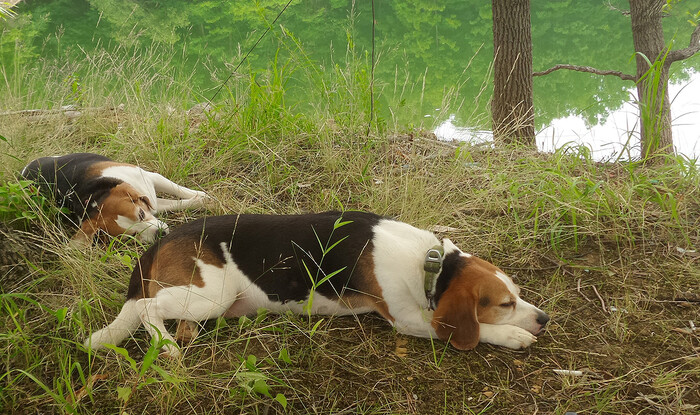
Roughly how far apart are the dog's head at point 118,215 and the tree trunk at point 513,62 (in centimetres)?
397

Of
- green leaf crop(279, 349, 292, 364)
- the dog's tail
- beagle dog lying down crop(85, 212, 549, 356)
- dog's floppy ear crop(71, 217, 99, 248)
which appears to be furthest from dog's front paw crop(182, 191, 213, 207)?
green leaf crop(279, 349, 292, 364)

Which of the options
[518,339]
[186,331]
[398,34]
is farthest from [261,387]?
[398,34]

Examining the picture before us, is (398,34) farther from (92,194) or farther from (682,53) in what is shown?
(92,194)

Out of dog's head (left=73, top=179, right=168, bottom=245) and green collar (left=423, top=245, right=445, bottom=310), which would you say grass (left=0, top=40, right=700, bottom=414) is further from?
green collar (left=423, top=245, right=445, bottom=310)

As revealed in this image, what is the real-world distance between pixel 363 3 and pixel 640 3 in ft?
58.9

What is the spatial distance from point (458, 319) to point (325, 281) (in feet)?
2.49

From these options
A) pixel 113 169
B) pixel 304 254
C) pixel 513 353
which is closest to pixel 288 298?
pixel 304 254

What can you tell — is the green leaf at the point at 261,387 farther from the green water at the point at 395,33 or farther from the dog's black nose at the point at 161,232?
the green water at the point at 395,33

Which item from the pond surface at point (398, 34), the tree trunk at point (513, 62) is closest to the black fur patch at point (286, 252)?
the tree trunk at point (513, 62)

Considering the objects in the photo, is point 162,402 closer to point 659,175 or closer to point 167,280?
point 167,280

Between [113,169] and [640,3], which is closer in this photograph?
[113,169]

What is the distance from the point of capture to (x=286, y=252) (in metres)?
3.03

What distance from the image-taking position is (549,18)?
20.3 meters

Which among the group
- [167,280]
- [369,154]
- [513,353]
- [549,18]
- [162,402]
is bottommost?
[162,402]
